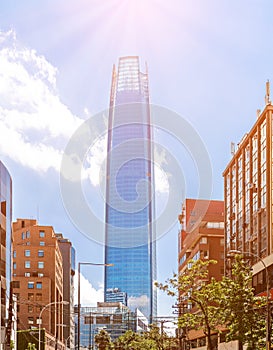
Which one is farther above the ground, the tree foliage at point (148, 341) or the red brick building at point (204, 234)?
the red brick building at point (204, 234)

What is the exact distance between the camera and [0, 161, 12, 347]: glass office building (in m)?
82.3

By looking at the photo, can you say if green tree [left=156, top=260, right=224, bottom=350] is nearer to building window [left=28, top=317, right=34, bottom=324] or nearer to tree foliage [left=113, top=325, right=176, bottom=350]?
tree foliage [left=113, top=325, right=176, bottom=350]

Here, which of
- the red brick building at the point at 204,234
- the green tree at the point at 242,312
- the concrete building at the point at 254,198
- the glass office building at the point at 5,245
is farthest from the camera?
the red brick building at the point at 204,234

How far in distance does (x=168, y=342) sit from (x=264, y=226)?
4187cm

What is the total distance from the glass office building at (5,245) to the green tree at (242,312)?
30.9 metres

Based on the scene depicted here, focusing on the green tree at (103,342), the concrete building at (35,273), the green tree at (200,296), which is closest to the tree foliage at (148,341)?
the green tree at (103,342)

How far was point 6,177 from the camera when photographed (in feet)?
289

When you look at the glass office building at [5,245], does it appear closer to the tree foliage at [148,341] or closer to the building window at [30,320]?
the tree foliage at [148,341]

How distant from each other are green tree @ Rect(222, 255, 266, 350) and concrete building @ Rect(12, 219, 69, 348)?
3901 inches

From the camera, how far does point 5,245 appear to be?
284ft

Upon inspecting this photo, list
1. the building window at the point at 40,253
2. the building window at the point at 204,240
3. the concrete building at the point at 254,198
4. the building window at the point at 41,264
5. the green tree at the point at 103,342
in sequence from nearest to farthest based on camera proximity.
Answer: the concrete building at the point at 254,198 → the building window at the point at 204,240 → the green tree at the point at 103,342 → the building window at the point at 41,264 → the building window at the point at 40,253

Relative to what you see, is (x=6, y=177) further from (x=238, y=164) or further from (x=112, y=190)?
(x=112, y=190)

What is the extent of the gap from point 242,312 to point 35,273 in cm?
10985

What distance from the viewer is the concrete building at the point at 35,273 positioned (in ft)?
507
